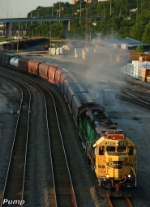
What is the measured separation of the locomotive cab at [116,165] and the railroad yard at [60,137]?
2.12ft

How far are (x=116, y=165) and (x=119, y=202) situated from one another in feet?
5.48

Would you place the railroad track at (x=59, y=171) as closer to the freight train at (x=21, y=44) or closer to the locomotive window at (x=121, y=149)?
the locomotive window at (x=121, y=149)

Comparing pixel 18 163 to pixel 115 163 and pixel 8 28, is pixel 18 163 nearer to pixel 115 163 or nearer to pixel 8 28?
pixel 115 163

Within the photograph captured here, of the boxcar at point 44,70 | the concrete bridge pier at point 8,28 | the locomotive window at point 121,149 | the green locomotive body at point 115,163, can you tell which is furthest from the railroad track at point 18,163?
the concrete bridge pier at point 8,28

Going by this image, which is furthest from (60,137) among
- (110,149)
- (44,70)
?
(44,70)

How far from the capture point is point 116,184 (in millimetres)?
18750

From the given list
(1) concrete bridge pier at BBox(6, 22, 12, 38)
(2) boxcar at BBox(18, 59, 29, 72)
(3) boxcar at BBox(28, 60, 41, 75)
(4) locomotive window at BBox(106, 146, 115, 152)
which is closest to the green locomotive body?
(4) locomotive window at BBox(106, 146, 115, 152)

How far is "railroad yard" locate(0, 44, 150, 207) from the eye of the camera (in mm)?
19828

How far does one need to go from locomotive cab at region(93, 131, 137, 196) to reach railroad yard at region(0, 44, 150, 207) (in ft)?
2.12

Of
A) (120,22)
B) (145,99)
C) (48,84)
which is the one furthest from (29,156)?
(120,22)

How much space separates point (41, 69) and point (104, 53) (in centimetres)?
2114

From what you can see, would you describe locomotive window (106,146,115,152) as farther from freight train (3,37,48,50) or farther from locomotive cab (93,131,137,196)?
freight train (3,37,48,50)

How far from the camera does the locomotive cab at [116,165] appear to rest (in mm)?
18703

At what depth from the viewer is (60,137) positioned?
30047 millimetres
